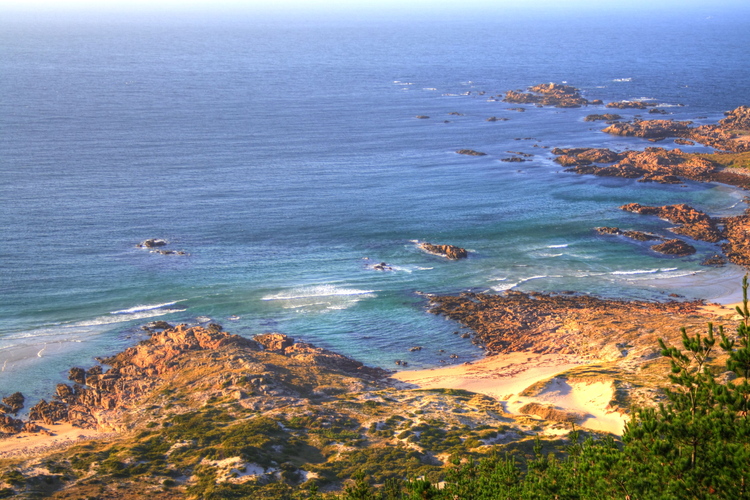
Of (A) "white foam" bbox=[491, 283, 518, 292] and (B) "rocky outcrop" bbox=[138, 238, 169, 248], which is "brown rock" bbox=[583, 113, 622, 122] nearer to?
(A) "white foam" bbox=[491, 283, 518, 292]

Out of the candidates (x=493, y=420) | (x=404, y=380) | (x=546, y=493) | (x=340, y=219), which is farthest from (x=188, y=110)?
(x=546, y=493)

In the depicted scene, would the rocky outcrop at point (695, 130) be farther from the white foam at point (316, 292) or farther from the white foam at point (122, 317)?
the white foam at point (122, 317)

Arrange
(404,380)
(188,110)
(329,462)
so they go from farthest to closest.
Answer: (188,110), (404,380), (329,462)

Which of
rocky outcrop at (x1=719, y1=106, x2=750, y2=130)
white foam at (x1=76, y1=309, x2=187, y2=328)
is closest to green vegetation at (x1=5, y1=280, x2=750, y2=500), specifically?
white foam at (x1=76, y1=309, x2=187, y2=328)

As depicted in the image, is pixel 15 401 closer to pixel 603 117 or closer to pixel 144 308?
pixel 144 308

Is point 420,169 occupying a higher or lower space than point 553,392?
higher

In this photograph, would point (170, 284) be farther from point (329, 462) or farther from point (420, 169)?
point (420, 169)
